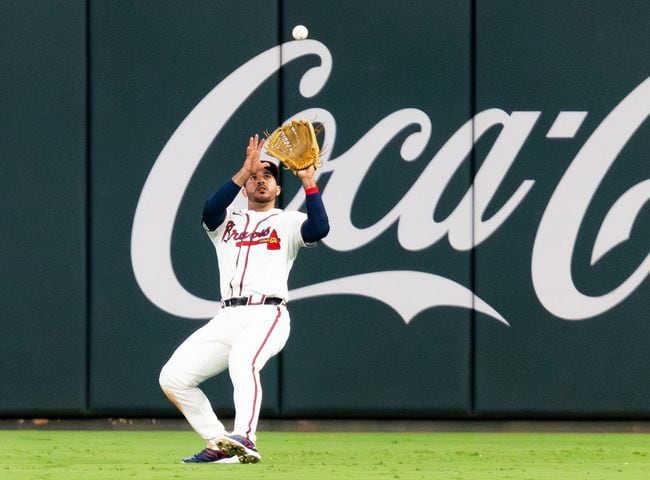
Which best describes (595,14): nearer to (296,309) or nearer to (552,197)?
(552,197)

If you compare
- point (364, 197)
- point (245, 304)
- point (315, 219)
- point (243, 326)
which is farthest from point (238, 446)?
point (364, 197)

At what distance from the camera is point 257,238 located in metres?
6.34

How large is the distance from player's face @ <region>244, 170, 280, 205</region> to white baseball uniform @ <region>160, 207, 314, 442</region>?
0.06 metres

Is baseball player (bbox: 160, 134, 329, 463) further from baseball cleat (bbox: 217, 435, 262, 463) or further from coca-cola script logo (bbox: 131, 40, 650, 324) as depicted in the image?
coca-cola script logo (bbox: 131, 40, 650, 324)

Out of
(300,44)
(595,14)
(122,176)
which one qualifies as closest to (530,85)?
(595,14)

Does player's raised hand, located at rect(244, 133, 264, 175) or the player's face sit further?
the player's face

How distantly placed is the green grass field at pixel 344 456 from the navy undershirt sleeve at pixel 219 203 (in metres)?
1.04

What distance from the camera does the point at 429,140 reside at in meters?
7.92

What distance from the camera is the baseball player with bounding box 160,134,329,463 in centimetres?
607

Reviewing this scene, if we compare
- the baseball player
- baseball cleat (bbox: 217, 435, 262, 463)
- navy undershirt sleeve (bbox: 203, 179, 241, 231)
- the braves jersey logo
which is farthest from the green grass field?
navy undershirt sleeve (bbox: 203, 179, 241, 231)

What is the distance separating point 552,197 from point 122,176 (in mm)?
2308

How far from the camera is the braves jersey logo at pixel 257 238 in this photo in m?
6.33

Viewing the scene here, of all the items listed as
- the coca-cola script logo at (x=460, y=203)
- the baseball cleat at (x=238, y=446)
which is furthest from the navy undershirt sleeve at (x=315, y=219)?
the coca-cola script logo at (x=460, y=203)

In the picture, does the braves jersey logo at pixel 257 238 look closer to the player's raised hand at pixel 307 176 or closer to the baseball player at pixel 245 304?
the baseball player at pixel 245 304
